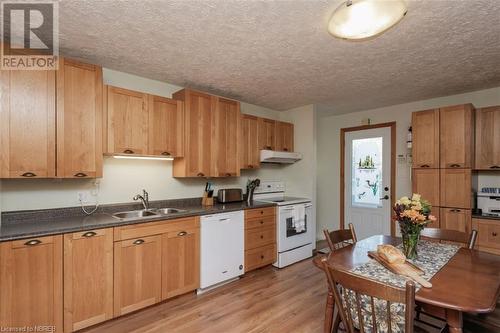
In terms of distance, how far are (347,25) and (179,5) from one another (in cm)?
108

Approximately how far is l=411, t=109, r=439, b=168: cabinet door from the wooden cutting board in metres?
2.25

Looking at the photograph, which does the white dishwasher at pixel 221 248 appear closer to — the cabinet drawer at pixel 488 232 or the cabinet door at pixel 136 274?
the cabinet door at pixel 136 274

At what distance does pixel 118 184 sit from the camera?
2.72 meters

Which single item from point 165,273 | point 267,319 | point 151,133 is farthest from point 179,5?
point 267,319

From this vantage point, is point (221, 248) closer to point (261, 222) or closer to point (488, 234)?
point (261, 222)

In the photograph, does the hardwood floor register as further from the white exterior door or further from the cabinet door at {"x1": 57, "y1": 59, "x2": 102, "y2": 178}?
the white exterior door

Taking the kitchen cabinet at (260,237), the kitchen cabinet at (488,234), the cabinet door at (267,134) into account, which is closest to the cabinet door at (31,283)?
the kitchen cabinet at (260,237)

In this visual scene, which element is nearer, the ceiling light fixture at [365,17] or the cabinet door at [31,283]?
the ceiling light fixture at [365,17]

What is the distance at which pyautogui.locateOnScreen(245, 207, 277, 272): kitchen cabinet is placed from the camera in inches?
124

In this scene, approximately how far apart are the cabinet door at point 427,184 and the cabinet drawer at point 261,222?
198 centimetres

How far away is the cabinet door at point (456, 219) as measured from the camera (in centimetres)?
296

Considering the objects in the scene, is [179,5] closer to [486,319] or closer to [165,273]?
[165,273]

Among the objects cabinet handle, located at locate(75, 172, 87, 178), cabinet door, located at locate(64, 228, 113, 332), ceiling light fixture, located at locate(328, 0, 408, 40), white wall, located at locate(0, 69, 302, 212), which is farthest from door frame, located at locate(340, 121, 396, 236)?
cabinet handle, located at locate(75, 172, 87, 178)

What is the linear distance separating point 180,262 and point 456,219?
10.9 feet
